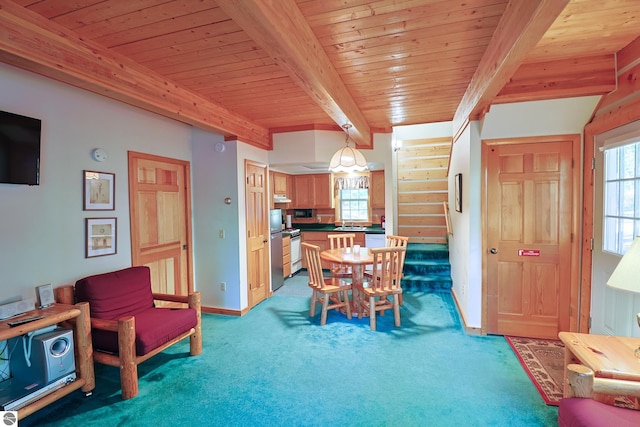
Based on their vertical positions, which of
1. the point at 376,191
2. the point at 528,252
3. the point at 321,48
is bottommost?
the point at 528,252

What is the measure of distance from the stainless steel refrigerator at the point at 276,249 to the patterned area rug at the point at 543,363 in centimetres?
325

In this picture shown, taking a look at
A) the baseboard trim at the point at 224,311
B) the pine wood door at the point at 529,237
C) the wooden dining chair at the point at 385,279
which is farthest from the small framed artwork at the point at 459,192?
the baseboard trim at the point at 224,311

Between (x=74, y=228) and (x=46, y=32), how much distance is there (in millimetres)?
1519

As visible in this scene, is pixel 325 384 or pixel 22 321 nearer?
pixel 22 321

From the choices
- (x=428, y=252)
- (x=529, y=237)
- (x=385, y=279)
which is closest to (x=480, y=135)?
(x=529, y=237)

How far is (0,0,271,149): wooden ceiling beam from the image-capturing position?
1.73m

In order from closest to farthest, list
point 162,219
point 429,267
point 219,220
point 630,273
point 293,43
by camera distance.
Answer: point 630,273 < point 293,43 < point 162,219 < point 219,220 < point 429,267

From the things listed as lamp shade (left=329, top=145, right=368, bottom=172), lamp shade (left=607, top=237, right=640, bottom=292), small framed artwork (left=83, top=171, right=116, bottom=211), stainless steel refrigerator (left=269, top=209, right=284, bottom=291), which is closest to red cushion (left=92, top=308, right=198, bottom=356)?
small framed artwork (left=83, top=171, right=116, bottom=211)

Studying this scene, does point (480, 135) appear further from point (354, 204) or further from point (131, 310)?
point (131, 310)

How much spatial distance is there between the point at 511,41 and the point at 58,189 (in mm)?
3433

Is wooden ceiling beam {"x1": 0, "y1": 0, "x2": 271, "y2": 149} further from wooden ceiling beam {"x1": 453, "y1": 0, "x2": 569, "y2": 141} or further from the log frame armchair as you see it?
wooden ceiling beam {"x1": 453, "y1": 0, "x2": 569, "y2": 141}

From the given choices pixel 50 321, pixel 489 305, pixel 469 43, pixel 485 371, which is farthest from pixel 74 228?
pixel 489 305

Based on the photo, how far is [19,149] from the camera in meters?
2.14

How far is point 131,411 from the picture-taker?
213cm
